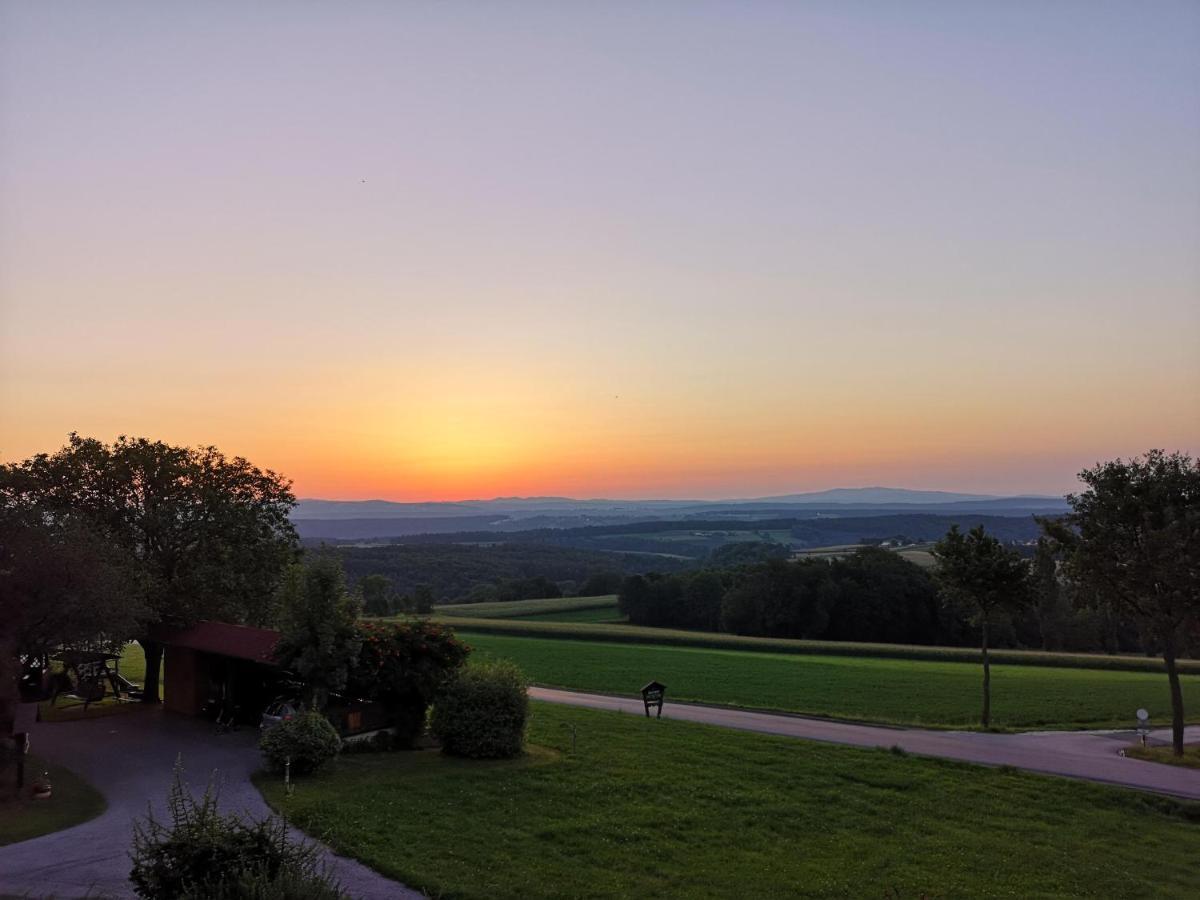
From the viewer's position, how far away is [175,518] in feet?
85.8

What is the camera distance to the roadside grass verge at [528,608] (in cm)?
7356

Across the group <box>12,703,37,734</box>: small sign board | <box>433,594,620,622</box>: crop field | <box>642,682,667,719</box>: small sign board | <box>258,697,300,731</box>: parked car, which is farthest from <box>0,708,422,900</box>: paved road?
<box>433,594,620,622</box>: crop field

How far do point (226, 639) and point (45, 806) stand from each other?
8202 mm

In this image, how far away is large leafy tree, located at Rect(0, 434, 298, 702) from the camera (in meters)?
24.8

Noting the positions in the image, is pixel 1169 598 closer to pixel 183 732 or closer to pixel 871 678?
pixel 871 678

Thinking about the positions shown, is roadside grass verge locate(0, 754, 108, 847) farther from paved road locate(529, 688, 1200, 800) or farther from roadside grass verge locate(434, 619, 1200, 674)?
roadside grass verge locate(434, 619, 1200, 674)

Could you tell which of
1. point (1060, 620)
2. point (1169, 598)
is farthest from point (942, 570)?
point (1060, 620)

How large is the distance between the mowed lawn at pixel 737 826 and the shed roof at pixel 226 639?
15.8 feet

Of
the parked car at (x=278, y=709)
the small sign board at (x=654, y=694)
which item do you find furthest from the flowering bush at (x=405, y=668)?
the small sign board at (x=654, y=694)

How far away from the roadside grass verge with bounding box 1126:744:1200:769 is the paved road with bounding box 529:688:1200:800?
0.43m

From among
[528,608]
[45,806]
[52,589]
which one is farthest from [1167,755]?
[528,608]

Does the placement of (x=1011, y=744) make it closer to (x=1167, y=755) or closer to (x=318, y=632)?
(x=1167, y=755)

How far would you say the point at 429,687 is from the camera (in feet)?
67.3

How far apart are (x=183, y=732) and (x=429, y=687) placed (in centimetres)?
817
